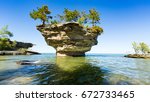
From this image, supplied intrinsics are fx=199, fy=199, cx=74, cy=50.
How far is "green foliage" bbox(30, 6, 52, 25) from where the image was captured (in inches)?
1764

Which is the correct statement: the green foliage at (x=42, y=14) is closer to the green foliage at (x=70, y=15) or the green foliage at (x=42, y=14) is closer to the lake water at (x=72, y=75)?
the green foliage at (x=70, y=15)

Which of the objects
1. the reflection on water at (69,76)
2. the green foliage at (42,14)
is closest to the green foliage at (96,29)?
the green foliage at (42,14)

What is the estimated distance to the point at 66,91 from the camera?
838cm

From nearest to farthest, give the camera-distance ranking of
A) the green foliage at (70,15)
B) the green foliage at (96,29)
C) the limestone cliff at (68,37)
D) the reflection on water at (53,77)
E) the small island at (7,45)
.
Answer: the reflection on water at (53,77)
the limestone cliff at (68,37)
the green foliage at (96,29)
the green foliage at (70,15)
the small island at (7,45)

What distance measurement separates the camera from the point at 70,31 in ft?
134

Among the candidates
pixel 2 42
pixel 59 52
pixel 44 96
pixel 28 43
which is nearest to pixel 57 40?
pixel 59 52

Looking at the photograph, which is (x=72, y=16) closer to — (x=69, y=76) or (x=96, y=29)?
(x=96, y=29)

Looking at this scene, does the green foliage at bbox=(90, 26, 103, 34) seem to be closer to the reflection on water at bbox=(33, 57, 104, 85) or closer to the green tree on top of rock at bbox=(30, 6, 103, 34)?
the green tree on top of rock at bbox=(30, 6, 103, 34)

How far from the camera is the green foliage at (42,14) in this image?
44.8m

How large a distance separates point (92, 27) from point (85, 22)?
2.89m

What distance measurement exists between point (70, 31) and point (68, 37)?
1612mm

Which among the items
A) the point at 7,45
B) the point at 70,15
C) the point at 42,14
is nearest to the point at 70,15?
the point at 70,15

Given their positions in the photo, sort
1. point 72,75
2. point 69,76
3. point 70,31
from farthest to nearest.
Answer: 1. point 70,31
2. point 72,75
3. point 69,76

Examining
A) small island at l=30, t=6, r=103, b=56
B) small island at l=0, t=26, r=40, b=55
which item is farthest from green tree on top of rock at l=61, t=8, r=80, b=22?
small island at l=0, t=26, r=40, b=55
